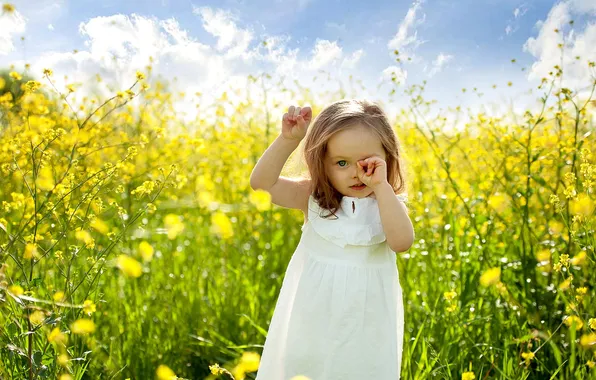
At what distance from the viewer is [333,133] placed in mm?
1688

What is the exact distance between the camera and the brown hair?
1.71 m

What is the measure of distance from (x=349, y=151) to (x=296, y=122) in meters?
0.17

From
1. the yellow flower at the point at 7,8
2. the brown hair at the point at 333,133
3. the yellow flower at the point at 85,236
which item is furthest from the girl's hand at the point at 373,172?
the yellow flower at the point at 7,8

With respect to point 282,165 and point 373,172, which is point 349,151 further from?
point 282,165

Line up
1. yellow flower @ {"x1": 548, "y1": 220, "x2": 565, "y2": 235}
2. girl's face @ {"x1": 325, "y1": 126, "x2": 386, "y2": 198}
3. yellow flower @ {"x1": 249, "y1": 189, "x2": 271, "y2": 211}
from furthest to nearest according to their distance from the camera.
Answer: yellow flower @ {"x1": 548, "y1": 220, "x2": 565, "y2": 235} → girl's face @ {"x1": 325, "y1": 126, "x2": 386, "y2": 198} → yellow flower @ {"x1": 249, "y1": 189, "x2": 271, "y2": 211}

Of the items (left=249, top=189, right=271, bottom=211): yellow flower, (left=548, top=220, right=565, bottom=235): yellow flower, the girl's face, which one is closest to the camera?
(left=249, top=189, right=271, bottom=211): yellow flower

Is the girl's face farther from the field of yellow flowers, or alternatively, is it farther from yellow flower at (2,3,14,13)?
yellow flower at (2,3,14,13)

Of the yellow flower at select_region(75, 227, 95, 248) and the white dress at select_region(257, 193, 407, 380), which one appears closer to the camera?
the yellow flower at select_region(75, 227, 95, 248)

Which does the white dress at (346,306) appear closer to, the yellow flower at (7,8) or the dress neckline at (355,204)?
the dress neckline at (355,204)

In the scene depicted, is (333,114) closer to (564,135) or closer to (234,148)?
(564,135)

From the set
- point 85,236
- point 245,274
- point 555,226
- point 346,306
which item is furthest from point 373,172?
point 245,274

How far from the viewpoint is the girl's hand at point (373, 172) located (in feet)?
5.23

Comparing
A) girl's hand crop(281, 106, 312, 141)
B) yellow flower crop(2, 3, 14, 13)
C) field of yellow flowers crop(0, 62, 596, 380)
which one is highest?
yellow flower crop(2, 3, 14, 13)

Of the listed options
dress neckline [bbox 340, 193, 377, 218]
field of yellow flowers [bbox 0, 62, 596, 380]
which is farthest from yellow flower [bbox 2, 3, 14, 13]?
dress neckline [bbox 340, 193, 377, 218]
